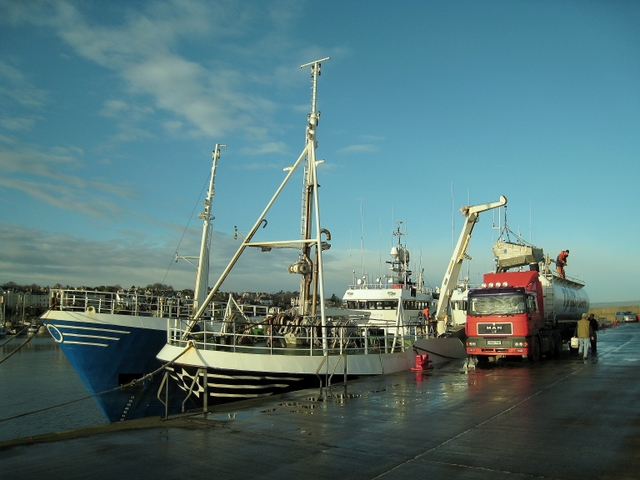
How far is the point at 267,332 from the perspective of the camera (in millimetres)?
17656

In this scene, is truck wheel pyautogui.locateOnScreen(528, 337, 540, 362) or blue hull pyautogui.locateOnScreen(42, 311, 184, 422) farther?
truck wheel pyautogui.locateOnScreen(528, 337, 540, 362)

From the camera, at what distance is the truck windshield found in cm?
1880

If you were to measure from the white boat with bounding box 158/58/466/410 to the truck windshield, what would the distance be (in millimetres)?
2571

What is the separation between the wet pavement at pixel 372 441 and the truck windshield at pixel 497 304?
6.38m

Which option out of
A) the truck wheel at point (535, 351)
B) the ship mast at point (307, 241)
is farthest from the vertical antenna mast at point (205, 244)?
the truck wheel at point (535, 351)

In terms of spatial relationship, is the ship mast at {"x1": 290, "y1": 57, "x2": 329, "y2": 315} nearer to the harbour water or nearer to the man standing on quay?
the harbour water

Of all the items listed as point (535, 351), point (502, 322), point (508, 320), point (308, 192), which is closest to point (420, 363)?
point (502, 322)

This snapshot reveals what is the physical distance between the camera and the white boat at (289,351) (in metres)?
13.6

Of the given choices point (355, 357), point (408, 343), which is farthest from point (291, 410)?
point (408, 343)

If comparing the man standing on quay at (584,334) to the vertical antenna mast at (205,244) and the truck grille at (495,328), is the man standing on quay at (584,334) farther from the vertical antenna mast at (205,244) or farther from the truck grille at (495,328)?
the vertical antenna mast at (205,244)

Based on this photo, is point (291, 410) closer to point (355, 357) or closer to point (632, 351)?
point (355, 357)

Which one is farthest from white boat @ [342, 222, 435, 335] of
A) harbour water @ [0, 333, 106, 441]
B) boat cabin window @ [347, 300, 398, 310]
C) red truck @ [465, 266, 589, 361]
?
harbour water @ [0, 333, 106, 441]

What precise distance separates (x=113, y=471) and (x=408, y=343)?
1402cm

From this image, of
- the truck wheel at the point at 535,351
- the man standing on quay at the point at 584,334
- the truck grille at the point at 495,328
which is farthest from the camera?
the man standing on quay at the point at 584,334
